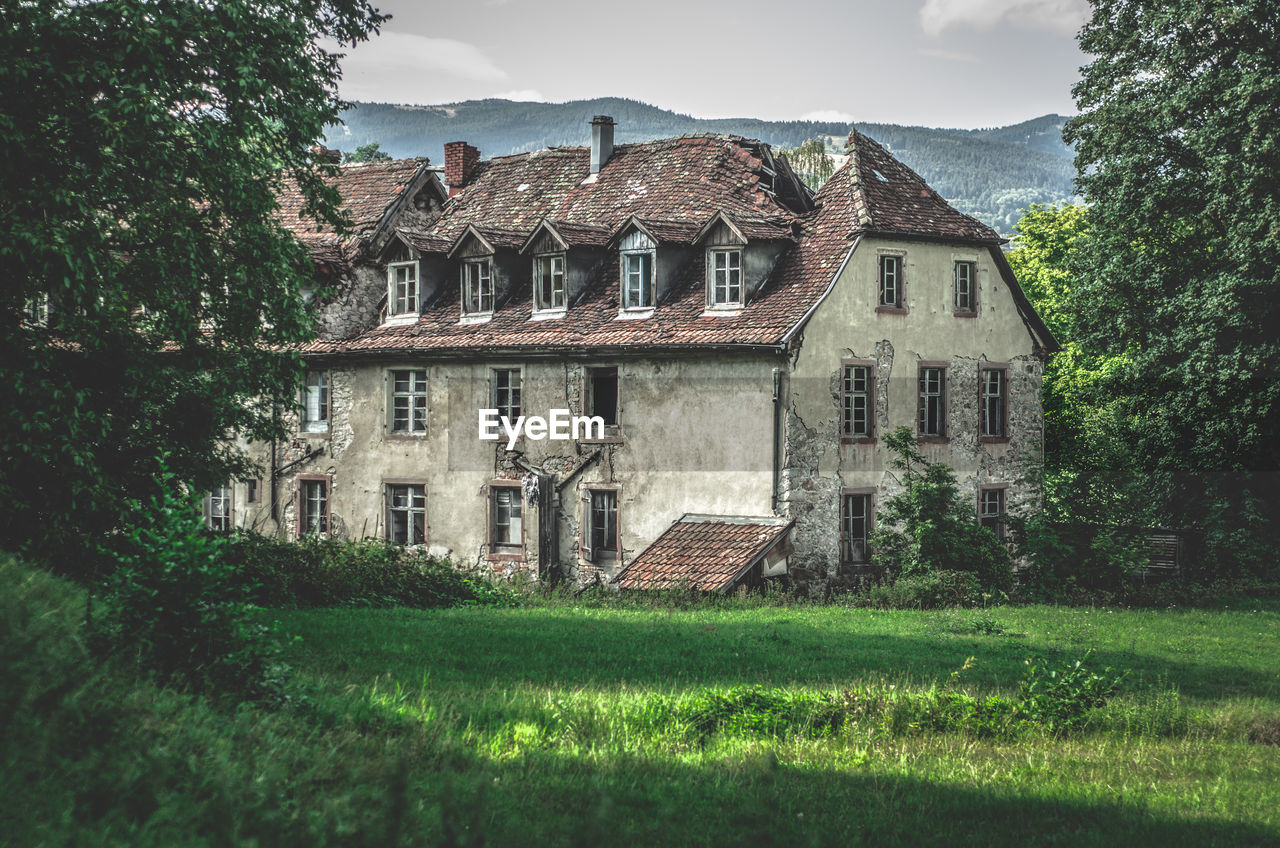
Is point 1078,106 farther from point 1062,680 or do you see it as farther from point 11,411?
point 11,411

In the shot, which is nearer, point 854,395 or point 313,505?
point 854,395

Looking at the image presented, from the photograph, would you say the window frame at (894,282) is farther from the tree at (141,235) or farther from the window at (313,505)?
the window at (313,505)

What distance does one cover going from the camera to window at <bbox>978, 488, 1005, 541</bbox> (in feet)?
99.8

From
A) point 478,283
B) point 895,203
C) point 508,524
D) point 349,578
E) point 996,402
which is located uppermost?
point 895,203

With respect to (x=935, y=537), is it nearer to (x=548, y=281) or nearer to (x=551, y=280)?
(x=551, y=280)

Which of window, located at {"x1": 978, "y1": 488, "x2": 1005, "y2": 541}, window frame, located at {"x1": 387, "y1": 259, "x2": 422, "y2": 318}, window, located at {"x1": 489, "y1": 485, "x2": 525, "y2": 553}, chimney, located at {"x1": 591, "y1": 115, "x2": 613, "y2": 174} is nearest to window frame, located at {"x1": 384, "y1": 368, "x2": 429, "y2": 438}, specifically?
window frame, located at {"x1": 387, "y1": 259, "x2": 422, "y2": 318}

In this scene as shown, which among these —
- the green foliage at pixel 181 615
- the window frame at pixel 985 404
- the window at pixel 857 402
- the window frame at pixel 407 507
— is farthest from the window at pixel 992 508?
the green foliage at pixel 181 615

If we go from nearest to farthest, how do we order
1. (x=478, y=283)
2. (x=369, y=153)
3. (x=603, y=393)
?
(x=603, y=393) < (x=478, y=283) < (x=369, y=153)

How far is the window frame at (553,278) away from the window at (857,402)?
750 cm

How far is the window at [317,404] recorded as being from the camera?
33438 millimetres

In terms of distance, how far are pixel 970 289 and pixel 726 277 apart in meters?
6.50

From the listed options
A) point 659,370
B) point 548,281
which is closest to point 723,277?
point 659,370

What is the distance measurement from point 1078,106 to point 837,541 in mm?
14807

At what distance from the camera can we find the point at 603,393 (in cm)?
2972
